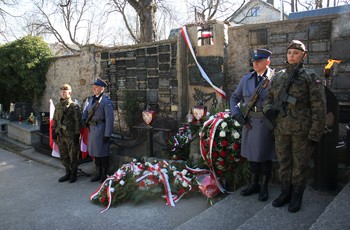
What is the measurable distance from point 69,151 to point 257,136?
354 centimetres

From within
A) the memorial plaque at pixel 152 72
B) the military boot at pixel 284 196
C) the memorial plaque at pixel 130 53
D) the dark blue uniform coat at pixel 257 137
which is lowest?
the military boot at pixel 284 196

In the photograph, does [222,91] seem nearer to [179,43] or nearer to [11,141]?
[179,43]

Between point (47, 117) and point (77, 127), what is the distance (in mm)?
2898

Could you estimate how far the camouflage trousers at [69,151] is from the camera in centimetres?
581

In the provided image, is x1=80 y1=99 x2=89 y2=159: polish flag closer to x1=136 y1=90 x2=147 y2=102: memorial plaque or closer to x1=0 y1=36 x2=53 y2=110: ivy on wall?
x1=136 y1=90 x2=147 y2=102: memorial plaque

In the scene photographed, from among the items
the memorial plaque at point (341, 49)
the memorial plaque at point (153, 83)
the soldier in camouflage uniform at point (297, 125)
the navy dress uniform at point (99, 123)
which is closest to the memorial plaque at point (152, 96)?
the memorial plaque at point (153, 83)

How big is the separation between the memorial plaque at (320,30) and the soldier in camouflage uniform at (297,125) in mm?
3098

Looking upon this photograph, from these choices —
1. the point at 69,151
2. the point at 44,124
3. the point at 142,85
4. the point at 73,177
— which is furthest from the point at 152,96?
the point at 73,177

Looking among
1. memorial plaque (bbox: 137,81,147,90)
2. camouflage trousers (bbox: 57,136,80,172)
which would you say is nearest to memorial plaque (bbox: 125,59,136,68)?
memorial plaque (bbox: 137,81,147,90)

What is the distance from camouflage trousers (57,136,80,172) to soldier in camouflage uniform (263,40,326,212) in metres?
3.66

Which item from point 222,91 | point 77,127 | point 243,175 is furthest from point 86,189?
point 222,91

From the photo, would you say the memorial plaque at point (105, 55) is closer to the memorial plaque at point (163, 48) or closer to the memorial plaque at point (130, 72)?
the memorial plaque at point (130, 72)

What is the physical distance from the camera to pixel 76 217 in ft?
13.9

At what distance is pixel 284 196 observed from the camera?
3.46 meters
